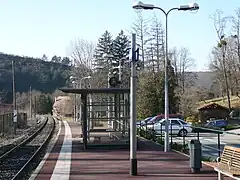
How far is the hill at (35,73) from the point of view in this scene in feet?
508

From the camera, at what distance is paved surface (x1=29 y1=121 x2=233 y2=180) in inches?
558

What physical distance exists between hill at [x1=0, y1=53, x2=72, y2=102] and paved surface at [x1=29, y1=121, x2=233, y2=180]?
131 meters

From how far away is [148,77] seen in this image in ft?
207

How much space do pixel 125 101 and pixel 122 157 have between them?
5253 millimetres

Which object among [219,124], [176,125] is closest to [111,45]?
[219,124]

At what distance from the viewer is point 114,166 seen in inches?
655

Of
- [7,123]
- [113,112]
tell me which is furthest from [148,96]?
[113,112]

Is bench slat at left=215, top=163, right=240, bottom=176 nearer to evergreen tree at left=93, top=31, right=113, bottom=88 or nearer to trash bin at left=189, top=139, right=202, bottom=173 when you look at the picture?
trash bin at left=189, top=139, right=202, bottom=173

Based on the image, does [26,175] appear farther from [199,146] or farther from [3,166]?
[199,146]

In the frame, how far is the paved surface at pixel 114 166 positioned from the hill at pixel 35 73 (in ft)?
429

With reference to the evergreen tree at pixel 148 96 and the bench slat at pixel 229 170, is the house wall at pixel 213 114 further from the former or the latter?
the bench slat at pixel 229 170

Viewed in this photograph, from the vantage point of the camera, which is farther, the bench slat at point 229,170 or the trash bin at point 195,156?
the trash bin at point 195,156

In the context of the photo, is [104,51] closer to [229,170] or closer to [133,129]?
[133,129]

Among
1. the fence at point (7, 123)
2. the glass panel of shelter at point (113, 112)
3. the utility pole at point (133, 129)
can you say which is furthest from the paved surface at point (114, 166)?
the fence at point (7, 123)
